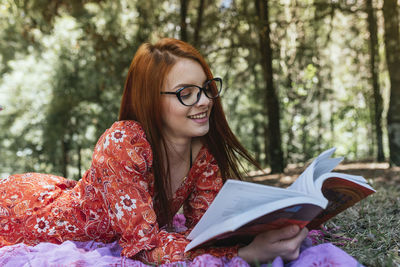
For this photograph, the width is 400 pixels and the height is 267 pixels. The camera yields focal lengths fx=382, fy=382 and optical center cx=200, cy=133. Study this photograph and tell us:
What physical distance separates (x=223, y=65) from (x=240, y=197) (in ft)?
25.4

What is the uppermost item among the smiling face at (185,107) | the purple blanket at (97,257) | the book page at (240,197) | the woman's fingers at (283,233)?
the smiling face at (185,107)

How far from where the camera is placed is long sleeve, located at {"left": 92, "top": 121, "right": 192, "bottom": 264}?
159cm

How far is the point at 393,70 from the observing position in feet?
18.6

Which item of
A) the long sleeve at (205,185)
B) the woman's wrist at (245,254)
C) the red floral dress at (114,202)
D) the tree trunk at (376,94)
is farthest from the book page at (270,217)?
the tree trunk at (376,94)

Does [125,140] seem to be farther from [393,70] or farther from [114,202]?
[393,70]

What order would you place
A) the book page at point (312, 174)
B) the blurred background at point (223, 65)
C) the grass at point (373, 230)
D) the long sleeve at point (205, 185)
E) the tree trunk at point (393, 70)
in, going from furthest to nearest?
the blurred background at point (223, 65) → the tree trunk at point (393, 70) → the long sleeve at point (205, 185) → the grass at point (373, 230) → the book page at point (312, 174)

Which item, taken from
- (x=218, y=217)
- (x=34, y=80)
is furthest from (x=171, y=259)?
(x=34, y=80)

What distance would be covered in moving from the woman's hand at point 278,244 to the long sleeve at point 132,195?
314 millimetres

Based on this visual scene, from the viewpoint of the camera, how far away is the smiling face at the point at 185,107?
1.79 metres

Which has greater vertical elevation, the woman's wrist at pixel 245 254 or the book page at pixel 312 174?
the book page at pixel 312 174

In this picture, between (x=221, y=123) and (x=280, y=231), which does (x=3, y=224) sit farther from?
(x=280, y=231)

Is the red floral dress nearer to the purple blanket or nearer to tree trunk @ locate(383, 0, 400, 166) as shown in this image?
the purple blanket

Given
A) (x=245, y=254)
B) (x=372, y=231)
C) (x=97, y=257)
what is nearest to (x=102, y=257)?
(x=97, y=257)

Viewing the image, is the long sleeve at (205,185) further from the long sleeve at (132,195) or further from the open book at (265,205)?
the open book at (265,205)
